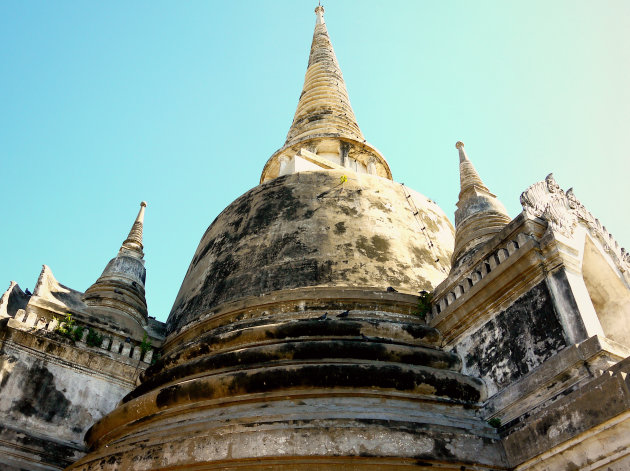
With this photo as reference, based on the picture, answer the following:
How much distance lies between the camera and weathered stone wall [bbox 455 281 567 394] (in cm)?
627

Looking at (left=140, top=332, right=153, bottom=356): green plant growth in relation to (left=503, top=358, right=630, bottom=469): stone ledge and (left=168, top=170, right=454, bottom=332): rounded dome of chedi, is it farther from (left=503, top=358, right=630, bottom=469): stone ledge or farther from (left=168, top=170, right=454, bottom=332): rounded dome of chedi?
(left=503, top=358, right=630, bottom=469): stone ledge

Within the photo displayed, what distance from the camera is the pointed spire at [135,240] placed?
40.6 ft

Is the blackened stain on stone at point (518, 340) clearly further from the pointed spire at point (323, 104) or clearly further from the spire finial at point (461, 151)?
the pointed spire at point (323, 104)

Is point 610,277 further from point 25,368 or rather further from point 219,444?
point 25,368

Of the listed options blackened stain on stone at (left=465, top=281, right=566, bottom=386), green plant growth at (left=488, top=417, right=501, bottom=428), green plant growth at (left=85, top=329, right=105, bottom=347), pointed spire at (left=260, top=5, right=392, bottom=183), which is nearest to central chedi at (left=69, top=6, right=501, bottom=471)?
green plant growth at (left=488, top=417, right=501, bottom=428)

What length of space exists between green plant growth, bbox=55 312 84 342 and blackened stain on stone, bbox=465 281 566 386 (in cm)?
544

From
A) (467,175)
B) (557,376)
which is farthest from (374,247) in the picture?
(557,376)

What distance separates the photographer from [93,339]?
9.24 meters

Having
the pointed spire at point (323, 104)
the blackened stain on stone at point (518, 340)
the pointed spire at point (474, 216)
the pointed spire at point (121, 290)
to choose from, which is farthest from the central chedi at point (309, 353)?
the pointed spire at point (323, 104)

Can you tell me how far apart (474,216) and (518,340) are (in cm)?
299

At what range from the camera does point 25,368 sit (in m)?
8.44

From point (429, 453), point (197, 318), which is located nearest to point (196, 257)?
point (197, 318)

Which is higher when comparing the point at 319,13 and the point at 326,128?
the point at 319,13

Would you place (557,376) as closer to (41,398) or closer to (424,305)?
(424,305)
